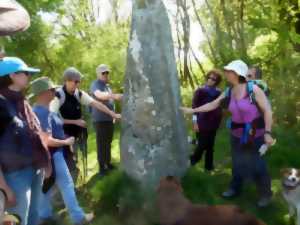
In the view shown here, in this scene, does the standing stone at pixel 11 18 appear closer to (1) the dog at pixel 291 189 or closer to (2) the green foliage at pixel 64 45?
(1) the dog at pixel 291 189

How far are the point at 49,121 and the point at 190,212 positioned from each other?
1.89m

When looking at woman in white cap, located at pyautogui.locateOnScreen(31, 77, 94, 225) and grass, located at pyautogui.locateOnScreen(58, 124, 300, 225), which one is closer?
woman in white cap, located at pyautogui.locateOnScreen(31, 77, 94, 225)

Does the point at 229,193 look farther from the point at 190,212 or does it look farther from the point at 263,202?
the point at 190,212

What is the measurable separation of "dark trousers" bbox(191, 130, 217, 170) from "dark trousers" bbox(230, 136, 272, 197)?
1499 millimetres

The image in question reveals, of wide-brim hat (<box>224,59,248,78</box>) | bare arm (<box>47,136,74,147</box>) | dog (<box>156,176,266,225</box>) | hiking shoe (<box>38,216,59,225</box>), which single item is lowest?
hiking shoe (<box>38,216,59,225</box>)

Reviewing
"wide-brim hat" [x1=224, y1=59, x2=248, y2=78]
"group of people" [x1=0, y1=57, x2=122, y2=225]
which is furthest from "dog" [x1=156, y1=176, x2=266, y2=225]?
"wide-brim hat" [x1=224, y1=59, x2=248, y2=78]

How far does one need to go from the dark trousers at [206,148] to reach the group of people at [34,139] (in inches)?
72.9

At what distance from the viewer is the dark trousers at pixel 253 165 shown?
6207mm

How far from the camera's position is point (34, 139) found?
4340 millimetres

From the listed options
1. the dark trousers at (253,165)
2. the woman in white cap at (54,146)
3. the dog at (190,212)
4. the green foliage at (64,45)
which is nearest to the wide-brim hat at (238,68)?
the dark trousers at (253,165)

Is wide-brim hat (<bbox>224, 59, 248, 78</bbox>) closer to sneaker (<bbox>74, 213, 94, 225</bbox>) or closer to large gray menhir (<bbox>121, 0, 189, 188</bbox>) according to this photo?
large gray menhir (<bbox>121, 0, 189, 188</bbox>)

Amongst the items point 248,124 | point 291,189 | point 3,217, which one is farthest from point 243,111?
point 3,217

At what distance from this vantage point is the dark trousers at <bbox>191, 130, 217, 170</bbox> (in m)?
7.98

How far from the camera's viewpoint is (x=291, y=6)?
28.7ft
